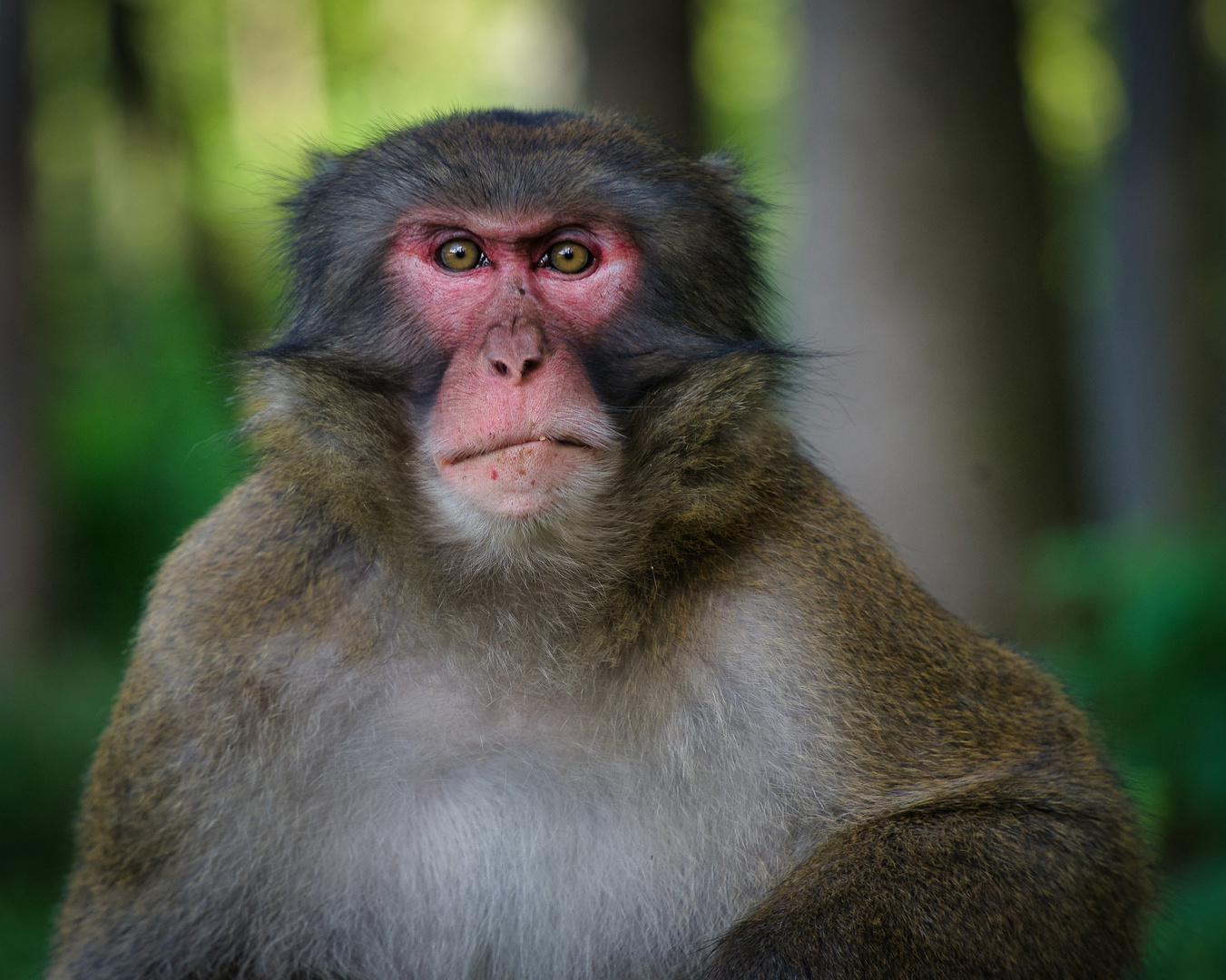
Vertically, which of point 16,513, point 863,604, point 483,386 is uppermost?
point 483,386

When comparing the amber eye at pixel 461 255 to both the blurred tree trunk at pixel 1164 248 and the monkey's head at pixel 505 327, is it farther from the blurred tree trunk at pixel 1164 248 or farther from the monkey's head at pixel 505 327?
the blurred tree trunk at pixel 1164 248

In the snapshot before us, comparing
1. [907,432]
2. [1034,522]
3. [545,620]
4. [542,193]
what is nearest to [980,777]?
[545,620]

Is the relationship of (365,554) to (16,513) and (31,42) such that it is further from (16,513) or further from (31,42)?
(31,42)

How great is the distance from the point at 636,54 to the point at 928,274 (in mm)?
3760

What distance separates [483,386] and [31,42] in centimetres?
897

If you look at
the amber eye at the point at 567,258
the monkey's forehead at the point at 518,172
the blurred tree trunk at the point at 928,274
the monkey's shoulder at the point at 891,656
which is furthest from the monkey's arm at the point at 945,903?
the blurred tree trunk at the point at 928,274

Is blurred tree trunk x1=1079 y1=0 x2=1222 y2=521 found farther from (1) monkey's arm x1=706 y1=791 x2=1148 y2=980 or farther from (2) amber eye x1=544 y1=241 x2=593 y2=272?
(2) amber eye x1=544 y1=241 x2=593 y2=272

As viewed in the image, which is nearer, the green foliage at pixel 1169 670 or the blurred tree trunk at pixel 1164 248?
the green foliage at pixel 1169 670

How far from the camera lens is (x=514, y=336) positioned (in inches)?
104

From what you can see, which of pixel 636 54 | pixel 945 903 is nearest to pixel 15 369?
pixel 636 54

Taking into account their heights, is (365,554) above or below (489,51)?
below

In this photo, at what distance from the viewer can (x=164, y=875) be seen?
3.06m

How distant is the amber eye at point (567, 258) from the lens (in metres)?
2.92

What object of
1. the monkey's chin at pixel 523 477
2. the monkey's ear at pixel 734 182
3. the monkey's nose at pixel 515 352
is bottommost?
the monkey's chin at pixel 523 477
